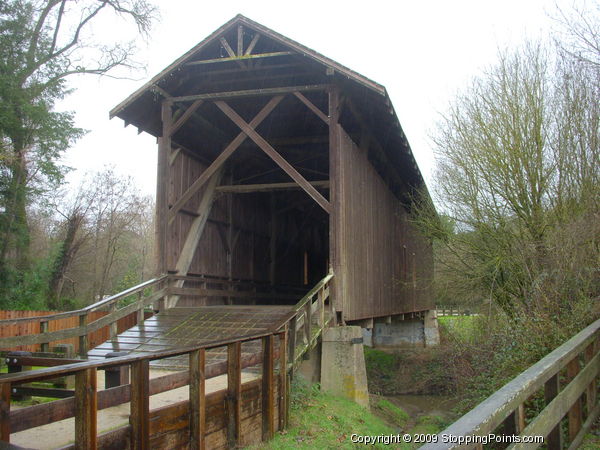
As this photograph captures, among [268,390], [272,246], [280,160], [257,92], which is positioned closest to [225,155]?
[280,160]

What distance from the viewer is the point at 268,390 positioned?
6297 millimetres

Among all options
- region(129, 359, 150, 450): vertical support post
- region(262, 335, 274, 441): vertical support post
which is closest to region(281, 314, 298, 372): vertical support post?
region(262, 335, 274, 441): vertical support post

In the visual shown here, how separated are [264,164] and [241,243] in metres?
2.43

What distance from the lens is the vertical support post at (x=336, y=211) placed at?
10109 mm

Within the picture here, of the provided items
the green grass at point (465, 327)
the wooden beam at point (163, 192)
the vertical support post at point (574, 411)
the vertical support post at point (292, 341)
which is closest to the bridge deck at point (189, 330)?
the vertical support post at point (292, 341)

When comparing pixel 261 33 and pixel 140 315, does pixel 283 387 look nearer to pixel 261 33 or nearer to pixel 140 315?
pixel 140 315

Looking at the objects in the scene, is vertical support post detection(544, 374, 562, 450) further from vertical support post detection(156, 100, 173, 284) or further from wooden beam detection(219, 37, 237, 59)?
wooden beam detection(219, 37, 237, 59)

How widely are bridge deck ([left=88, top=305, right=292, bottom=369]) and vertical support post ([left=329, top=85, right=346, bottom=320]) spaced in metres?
1.05

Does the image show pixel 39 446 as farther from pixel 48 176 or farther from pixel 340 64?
pixel 48 176

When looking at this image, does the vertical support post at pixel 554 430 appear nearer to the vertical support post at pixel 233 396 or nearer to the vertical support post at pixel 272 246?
the vertical support post at pixel 233 396

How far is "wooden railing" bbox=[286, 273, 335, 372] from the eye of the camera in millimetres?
7504

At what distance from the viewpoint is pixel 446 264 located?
1323 centimetres

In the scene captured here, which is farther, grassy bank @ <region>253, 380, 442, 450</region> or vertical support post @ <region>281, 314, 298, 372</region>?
vertical support post @ <region>281, 314, 298, 372</region>

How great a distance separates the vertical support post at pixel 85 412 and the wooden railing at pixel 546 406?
7.94 feet
